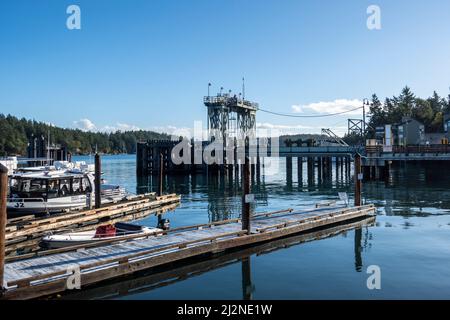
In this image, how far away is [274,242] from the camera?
20516mm

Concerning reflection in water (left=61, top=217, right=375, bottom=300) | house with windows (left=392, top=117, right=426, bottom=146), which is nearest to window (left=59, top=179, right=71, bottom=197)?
reflection in water (left=61, top=217, right=375, bottom=300)

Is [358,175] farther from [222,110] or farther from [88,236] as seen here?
[222,110]

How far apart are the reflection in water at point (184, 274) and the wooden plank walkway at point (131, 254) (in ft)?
1.08

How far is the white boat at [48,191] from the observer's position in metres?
28.4

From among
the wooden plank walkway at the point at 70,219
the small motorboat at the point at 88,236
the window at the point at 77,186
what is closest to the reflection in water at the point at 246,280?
the small motorboat at the point at 88,236

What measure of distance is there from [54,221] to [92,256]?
1006cm

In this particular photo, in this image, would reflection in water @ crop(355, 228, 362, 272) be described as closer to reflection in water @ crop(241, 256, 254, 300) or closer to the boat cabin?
reflection in water @ crop(241, 256, 254, 300)

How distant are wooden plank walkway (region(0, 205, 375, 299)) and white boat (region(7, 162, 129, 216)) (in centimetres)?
1185

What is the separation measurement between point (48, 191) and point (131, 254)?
53.4 ft

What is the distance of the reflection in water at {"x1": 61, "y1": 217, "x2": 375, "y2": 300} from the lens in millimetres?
13625

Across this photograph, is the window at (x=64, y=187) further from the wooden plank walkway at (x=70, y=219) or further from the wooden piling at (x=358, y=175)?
the wooden piling at (x=358, y=175)

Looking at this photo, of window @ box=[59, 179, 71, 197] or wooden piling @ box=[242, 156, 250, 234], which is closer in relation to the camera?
wooden piling @ box=[242, 156, 250, 234]
